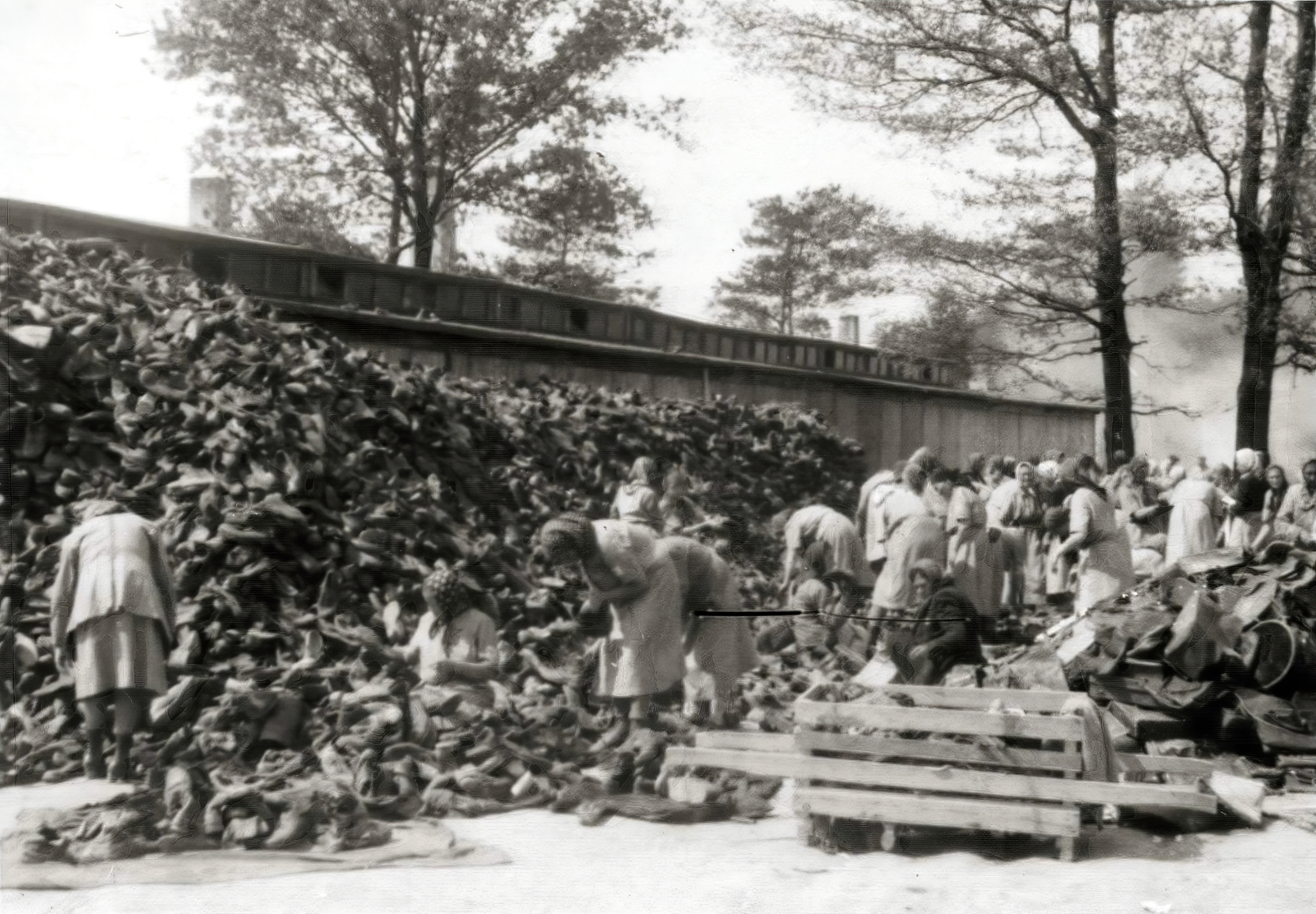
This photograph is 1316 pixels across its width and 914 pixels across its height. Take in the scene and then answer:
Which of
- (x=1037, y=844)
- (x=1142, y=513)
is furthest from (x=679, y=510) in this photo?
(x=1142, y=513)

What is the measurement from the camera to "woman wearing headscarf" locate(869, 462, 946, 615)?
7300 mm

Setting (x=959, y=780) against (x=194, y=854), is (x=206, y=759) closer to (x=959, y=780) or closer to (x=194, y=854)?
(x=194, y=854)

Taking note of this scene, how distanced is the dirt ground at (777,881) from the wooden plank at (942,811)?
168 millimetres

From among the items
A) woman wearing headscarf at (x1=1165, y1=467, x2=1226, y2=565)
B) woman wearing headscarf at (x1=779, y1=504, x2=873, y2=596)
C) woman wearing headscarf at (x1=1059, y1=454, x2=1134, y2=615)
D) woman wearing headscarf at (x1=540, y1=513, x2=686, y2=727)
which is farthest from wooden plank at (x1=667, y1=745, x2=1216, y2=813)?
woman wearing headscarf at (x1=1165, y1=467, x2=1226, y2=565)

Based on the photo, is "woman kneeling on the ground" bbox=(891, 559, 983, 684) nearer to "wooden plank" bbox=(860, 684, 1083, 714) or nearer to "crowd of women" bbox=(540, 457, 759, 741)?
"wooden plank" bbox=(860, 684, 1083, 714)

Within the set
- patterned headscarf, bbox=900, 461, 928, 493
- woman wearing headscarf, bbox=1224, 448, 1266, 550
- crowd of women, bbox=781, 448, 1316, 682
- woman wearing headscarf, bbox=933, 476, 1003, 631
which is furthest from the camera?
woman wearing headscarf, bbox=933, 476, 1003, 631

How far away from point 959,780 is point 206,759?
3.23 metres

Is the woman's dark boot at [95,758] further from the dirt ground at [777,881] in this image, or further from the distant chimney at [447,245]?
the distant chimney at [447,245]

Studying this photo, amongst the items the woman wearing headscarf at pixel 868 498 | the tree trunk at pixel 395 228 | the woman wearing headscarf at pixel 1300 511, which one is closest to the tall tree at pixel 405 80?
the tree trunk at pixel 395 228

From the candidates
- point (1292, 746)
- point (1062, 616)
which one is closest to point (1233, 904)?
point (1292, 746)

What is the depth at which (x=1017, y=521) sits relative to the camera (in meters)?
9.62

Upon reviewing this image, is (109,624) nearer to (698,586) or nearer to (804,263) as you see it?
(698,586)

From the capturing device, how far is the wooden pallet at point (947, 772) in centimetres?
484

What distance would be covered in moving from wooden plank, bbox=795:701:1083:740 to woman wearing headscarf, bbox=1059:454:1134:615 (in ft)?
10.3
